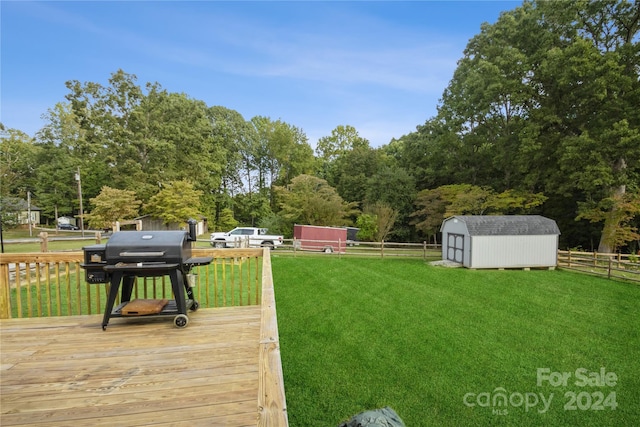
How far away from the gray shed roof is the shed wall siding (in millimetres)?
163

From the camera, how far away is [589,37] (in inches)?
595

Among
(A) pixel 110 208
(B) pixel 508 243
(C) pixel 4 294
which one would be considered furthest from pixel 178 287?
(A) pixel 110 208

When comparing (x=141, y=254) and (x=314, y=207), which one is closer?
(x=141, y=254)

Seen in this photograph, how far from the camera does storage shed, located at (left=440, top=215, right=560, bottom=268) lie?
11734 mm

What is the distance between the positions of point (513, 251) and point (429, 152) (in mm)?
12936

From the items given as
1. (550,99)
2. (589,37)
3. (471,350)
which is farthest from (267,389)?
(589,37)

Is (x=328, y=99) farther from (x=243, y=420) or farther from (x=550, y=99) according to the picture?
(x=243, y=420)

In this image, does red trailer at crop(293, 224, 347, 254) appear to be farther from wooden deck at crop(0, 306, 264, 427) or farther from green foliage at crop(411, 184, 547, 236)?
wooden deck at crop(0, 306, 264, 427)

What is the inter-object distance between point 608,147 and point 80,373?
18512mm

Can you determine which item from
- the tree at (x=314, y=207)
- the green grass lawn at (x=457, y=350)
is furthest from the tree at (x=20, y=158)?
the green grass lawn at (x=457, y=350)

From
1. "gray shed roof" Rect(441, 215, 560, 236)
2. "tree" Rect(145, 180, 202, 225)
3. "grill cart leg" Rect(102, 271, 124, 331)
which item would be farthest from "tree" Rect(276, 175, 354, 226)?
"grill cart leg" Rect(102, 271, 124, 331)

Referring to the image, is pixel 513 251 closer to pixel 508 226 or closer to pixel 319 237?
pixel 508 226

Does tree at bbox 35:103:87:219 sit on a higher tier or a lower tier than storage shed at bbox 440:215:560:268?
higher

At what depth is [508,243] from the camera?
38.8 feet
